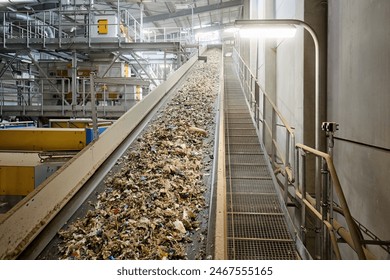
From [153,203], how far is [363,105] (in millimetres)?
2495

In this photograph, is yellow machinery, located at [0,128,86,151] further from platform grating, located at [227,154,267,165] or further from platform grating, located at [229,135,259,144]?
platform grating, located at [229,135,259,144]

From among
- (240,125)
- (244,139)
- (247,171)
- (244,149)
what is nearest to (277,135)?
(240,125)

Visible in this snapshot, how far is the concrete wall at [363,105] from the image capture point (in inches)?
115

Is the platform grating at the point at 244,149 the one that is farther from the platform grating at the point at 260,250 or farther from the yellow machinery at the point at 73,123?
the yellow machinery at the point at 73,123

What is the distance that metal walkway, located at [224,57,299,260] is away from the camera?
3193mm

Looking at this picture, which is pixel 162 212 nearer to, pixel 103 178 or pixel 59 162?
pixel 103 178

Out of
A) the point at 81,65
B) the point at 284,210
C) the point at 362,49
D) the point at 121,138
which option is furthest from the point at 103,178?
the point at 81,65

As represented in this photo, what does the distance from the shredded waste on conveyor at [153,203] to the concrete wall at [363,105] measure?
173 cm

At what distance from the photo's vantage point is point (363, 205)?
11.1 ft

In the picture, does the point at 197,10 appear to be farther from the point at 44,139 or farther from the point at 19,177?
the point at 19,177

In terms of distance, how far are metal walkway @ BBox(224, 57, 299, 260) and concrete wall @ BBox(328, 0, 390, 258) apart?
91 cm

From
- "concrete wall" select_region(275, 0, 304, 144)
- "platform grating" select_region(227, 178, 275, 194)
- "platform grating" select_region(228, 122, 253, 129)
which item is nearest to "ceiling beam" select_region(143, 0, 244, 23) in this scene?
"concrete wall" select_region(275, 0, 304, 144)

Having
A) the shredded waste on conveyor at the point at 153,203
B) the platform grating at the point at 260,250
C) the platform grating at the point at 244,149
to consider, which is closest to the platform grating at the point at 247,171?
the platform grating at the point at 244,149

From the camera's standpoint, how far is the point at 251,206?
155 inches
